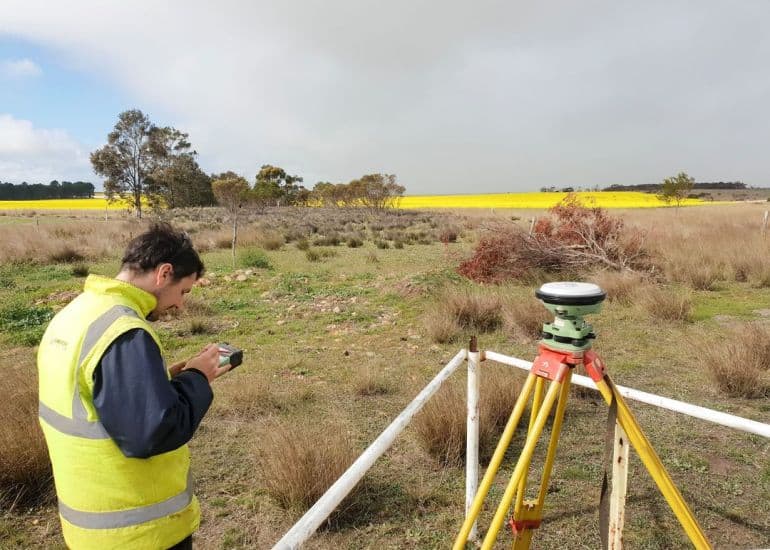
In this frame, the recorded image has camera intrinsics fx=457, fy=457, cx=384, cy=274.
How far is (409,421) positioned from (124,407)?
3.15 feet

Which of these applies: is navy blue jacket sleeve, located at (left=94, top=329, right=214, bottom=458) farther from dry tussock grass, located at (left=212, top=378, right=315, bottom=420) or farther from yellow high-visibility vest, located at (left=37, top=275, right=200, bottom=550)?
dry tussock grass, located at (left=212, top=378, right=315, bottom=420)

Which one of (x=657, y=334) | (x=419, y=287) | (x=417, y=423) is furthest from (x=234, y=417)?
(x=657, y=334)

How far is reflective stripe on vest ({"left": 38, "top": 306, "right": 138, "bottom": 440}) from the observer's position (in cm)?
122

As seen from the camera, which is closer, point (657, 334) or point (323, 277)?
point (657, 334)

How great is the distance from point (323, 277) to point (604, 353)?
6356 mm

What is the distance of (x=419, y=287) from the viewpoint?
8.33m

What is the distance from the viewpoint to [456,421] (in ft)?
10.8

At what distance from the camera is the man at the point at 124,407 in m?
1.19

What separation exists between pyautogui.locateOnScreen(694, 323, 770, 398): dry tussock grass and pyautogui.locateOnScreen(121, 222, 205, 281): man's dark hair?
469cm

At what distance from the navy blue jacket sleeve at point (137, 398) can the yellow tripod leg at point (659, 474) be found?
117 cm

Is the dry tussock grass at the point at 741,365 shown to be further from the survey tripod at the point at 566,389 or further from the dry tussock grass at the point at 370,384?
the survey tripod at the point at 566,389

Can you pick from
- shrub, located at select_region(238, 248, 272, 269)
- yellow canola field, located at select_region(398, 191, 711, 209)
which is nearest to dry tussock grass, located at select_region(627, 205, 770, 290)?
shrub, located at select_region(238, 248, 272, 269)

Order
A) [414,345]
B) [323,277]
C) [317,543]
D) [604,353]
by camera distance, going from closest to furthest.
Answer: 1. [317,543]
2. [604,353]
3. [414,345]
4. [323,277]

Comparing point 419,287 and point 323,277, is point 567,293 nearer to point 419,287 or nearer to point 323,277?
point 419,287
